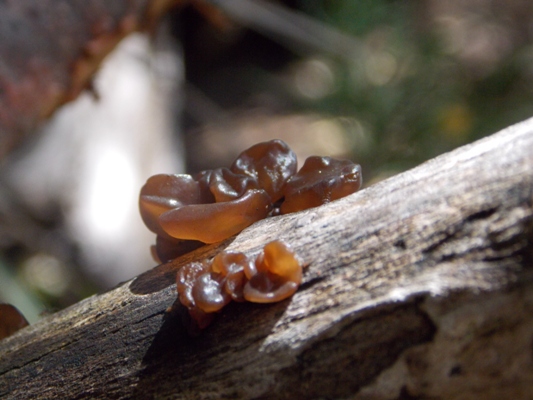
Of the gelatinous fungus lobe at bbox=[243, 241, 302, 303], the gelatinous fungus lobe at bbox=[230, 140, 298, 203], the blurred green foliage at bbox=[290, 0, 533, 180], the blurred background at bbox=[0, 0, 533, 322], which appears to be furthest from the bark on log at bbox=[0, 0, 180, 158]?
the blurred green foliage at bbox=[290, 0, 533, 180]

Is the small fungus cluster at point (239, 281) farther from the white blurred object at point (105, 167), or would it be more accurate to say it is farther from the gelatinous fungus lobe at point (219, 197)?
the white blurred object at point (105, 167)

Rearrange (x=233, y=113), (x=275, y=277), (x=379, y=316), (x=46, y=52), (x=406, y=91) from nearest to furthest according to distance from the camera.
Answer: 1. (x=379, y=316)
2. (x=275, y=277)
3. (x=46, y=52)
4. (x=406, y=91)
5. (x=233, y=113)

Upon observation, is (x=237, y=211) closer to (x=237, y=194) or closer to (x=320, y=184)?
(x=237, y=194)

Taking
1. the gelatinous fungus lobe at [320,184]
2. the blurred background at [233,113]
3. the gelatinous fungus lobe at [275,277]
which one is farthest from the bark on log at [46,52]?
the gelatinous fungus lobe at [275,277]

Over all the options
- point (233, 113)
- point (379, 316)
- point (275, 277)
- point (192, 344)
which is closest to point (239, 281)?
point (275, 277)

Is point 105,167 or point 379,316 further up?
point 105,167

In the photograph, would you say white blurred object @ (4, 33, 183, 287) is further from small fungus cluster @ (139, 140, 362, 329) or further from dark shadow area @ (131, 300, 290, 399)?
dark shadow area @ (131, 300, 290, 399)
